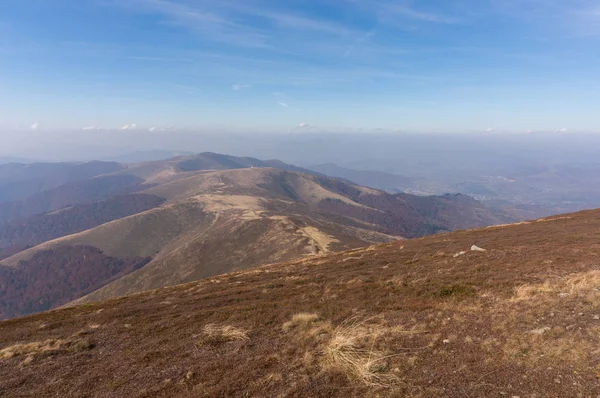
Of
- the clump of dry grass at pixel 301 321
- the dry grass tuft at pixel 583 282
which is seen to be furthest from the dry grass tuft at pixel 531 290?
the clump of dry grass at pixel 301 321

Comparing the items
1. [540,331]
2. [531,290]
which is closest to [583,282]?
[531,290]

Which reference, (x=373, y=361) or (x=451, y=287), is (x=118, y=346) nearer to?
(x=373, y=361)

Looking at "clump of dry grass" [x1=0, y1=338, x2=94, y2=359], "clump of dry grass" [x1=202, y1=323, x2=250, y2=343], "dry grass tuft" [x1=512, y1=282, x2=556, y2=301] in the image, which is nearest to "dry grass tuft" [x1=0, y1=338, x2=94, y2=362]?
"clump of dry grass" [x1=0, y1=338, x2=94, y2=359]

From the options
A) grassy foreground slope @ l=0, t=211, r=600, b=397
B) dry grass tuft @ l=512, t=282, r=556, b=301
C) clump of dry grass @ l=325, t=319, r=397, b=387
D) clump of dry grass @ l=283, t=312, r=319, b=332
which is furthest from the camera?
clump of dry grass @ l=283, t=312, r=319, b=332

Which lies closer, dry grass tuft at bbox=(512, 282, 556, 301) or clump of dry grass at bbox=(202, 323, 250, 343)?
clump of dry grass at bbox=(202, 323, 250, 343)

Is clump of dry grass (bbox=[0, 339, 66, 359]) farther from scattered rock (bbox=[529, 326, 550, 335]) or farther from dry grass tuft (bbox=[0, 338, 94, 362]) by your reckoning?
scattered rock (bbox=[529, 326, 550, 335])

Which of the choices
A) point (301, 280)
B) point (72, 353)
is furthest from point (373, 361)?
point (301, 280)

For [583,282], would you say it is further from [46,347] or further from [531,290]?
[46,347]
